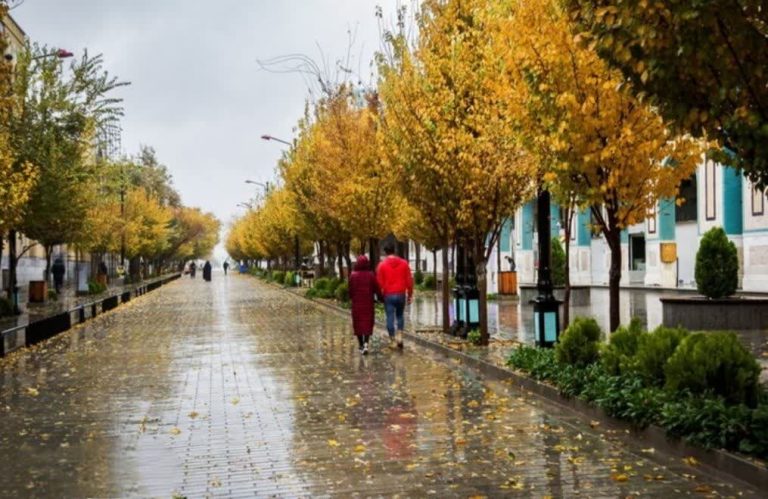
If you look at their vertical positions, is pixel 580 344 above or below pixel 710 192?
below

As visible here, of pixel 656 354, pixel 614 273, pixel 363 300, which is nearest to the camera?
pixel 656 354

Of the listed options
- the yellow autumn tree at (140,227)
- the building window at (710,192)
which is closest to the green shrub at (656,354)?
the building window at (710,192)

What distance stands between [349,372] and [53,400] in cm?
427

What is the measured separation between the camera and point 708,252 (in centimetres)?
1873

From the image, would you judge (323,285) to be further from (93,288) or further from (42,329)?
(42,329)

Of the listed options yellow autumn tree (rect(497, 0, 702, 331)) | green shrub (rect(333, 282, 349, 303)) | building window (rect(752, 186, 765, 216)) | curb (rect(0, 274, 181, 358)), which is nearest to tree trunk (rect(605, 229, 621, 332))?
yellow autumn tree (rect(497, 0, 702, 331))

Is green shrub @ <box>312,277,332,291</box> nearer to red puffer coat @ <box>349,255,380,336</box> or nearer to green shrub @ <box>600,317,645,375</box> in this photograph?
red puffer coat @ <box>349,255,380,336</box>

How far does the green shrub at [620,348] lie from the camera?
976 centimetres

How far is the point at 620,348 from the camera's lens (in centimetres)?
983

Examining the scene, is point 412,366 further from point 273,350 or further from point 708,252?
point 708,252

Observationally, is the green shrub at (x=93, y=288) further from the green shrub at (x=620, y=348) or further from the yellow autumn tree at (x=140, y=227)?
the green shrub at (x=620, y=348)

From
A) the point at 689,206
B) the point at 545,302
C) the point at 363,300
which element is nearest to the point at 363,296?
the point at 363,300

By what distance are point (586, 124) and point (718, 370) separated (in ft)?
12.9

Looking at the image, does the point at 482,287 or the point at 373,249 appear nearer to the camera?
the point at 482,287
